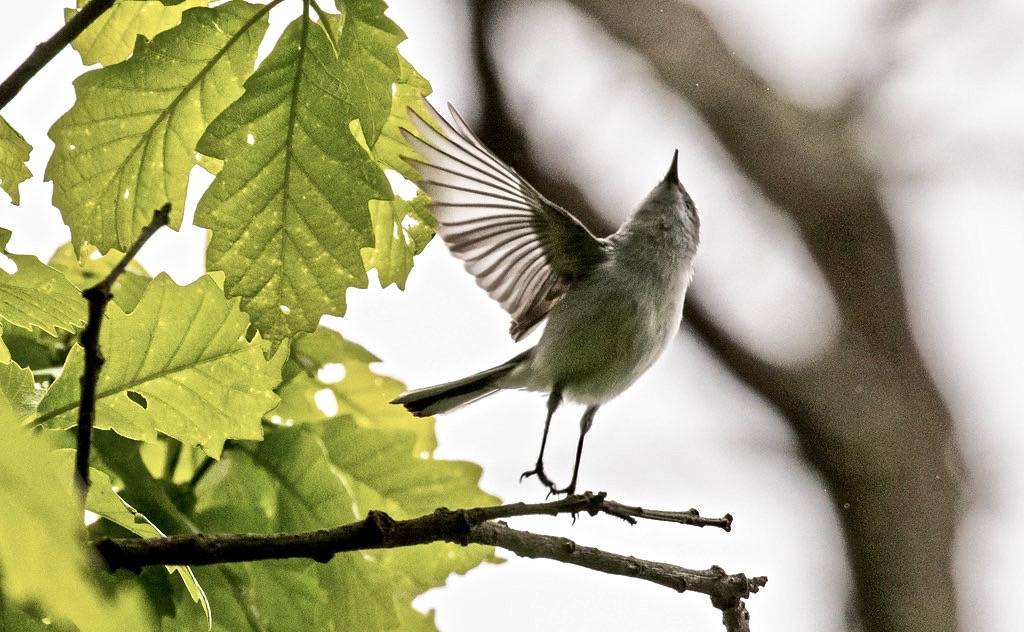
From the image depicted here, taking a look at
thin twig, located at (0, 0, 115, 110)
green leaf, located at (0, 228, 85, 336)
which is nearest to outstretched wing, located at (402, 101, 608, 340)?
green leaf, located at (0, 228, 85, 336)

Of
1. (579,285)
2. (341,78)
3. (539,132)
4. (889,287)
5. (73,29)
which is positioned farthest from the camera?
(889,287)

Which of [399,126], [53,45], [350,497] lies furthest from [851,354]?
[53,45]

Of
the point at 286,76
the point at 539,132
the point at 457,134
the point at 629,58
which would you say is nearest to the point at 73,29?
the point at 286,76

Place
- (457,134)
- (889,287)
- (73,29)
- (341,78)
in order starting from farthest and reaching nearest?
(889,287), (457,134), (341,78), (73,29)

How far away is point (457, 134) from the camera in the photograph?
2455 millimetres

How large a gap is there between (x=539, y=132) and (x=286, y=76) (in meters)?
A: 3.02

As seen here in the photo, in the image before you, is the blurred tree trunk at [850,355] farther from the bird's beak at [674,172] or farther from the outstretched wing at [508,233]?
the outstretched wing at [508,233]

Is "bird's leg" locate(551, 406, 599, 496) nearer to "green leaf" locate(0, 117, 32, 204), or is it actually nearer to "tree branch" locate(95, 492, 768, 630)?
"tree branch" locate(95, 492, 768, 630)

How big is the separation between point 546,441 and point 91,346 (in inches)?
65.1

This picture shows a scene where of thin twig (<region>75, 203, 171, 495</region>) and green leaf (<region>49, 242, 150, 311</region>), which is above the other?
green leaf (<region>49, 242, 150, 311</region>)

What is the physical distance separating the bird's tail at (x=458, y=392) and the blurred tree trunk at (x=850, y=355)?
2048 mm

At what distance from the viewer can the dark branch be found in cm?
112

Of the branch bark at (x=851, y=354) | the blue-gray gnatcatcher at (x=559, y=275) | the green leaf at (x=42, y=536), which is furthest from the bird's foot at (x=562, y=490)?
the branch bark at (x=851, y=354)

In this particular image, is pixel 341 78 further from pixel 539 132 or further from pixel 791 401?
pixel 791 401
